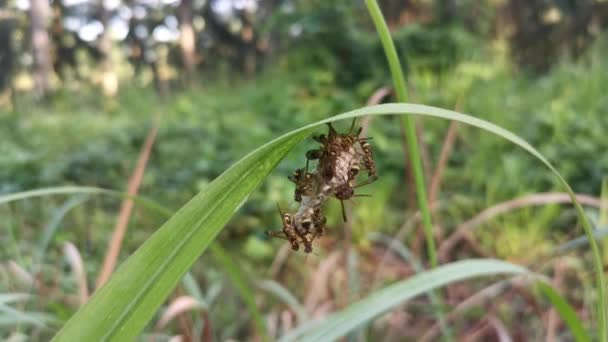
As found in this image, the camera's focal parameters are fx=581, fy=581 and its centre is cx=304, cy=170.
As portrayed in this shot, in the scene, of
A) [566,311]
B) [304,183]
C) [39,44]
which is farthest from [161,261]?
[39,44]

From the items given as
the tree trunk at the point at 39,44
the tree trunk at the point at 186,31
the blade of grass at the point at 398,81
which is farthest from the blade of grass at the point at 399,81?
the tree trunk at the point at 186,31

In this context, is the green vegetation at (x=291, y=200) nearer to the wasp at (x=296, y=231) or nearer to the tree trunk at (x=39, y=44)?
the wasp at (x=296, y=231)

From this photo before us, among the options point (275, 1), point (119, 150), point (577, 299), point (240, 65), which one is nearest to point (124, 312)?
Answer: point (577, 299)

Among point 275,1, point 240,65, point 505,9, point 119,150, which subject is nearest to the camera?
point 119,150

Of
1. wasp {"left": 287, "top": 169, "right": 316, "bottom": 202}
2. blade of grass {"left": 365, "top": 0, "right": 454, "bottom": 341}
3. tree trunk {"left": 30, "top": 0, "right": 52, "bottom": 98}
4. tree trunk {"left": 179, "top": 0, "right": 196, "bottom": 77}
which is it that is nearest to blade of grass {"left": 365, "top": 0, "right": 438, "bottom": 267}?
blade of grass {"left": 365, "top": 0, "right": 454, "bottom": 341}

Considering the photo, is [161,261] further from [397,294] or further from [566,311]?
[566,311]

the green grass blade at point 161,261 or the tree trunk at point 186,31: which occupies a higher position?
the tree trunk at point 186,31

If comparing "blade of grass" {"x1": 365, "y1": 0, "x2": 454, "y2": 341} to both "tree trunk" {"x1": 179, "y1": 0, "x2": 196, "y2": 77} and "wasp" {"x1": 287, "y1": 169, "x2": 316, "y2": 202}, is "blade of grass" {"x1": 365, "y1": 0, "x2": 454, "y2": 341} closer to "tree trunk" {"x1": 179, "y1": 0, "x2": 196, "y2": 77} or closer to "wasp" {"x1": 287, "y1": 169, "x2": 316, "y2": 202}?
"wasp" {"x1": 287, "y1": 169, "x2": 316, "y2": 202}

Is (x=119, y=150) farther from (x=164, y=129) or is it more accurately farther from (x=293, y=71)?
(x=293, y=71)

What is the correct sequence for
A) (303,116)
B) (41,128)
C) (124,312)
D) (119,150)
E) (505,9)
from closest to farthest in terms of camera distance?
(124,312) < (119,150) < (303,116) < (41,128) < (505,9)
